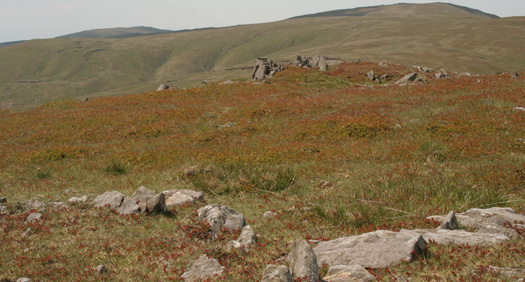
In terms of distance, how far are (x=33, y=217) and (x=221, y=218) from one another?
5636 millimetres

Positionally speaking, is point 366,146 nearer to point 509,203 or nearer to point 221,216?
point 509,203

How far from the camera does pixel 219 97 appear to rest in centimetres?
3588

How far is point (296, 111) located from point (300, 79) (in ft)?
72.7

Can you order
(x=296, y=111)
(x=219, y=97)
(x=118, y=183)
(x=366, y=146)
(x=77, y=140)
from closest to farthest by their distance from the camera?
1. (x=118, y=183)
2. (x=366, y=146)
3. (x=77, y=140)
4. (x=296, y=111)
5. (x=219, y=97)

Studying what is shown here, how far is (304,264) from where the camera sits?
544 cm

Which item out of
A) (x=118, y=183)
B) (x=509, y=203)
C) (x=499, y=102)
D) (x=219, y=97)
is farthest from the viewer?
(x=219, y=97)

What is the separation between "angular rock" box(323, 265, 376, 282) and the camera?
17.2 ft

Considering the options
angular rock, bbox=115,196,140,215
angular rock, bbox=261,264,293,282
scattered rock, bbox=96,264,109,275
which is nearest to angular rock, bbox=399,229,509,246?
angular rock, bbox=261,264,293,282

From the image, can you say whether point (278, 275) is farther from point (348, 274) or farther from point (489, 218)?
point (489, 218)

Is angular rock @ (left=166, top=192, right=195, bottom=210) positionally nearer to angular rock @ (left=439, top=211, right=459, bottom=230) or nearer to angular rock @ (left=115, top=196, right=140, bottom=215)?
angular rock @ (left=115, top=196, right=140, bottom=215)

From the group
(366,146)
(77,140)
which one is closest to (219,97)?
(77,140)

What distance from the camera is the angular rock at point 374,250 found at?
227 inches

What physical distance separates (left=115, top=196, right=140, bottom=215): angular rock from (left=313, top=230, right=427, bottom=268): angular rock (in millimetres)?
5901

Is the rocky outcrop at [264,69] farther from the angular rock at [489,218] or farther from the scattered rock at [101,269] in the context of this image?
the scattered rock at [101,269]
